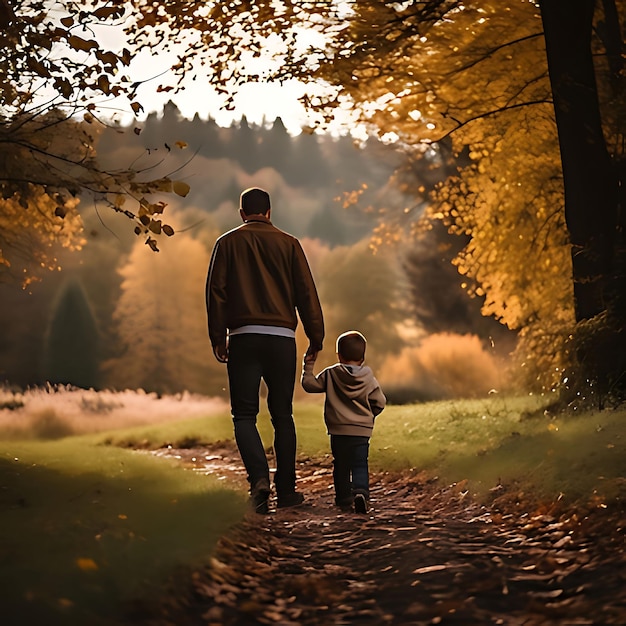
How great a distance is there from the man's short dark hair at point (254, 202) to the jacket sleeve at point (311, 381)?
4.47ft

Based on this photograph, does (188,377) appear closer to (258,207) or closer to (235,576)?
(258,207)

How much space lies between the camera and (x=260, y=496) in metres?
7.10

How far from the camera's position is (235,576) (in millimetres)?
5234

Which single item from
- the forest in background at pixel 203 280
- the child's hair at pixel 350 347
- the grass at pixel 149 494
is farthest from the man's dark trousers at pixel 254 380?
the forest in background at pixel 203 280

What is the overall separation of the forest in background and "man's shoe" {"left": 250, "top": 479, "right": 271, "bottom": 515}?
13872 millimetres

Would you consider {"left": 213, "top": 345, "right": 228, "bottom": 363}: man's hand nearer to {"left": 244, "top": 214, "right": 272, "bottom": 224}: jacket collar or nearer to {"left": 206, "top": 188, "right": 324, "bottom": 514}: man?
{"left": 206, "top": 188, "right": 324, "bottom": 514}: man

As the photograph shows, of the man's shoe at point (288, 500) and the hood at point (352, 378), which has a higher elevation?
the hood at point (352, 378)

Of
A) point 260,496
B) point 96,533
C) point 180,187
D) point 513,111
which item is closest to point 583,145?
point 513,111

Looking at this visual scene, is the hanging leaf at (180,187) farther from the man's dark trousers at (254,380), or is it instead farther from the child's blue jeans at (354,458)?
the child's blue jeans at (354,458)

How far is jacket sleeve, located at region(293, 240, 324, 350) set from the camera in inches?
297

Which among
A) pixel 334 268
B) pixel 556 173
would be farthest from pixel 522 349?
pixel 334 268

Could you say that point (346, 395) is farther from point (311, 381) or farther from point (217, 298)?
point (217, 298)

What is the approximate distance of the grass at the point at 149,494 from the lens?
447cm

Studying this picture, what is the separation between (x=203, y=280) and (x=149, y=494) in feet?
81.9
